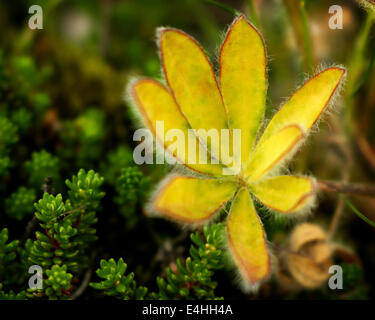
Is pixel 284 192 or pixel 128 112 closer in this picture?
pixel 284 192

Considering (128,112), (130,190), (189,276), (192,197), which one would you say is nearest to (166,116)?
(192,197)

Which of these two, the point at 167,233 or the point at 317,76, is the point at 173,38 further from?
the point at 167,233

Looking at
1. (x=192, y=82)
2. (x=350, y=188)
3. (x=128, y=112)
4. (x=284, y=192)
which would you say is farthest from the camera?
(x=128, y=112)

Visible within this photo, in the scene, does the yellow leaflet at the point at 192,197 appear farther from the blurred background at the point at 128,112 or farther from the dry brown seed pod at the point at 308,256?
the dry brown seed pod at the point at 308,256

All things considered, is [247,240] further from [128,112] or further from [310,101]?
[128,112]

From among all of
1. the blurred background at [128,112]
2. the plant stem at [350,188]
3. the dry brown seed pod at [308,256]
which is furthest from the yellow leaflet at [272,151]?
the dry brown seed pod at [308,256]
